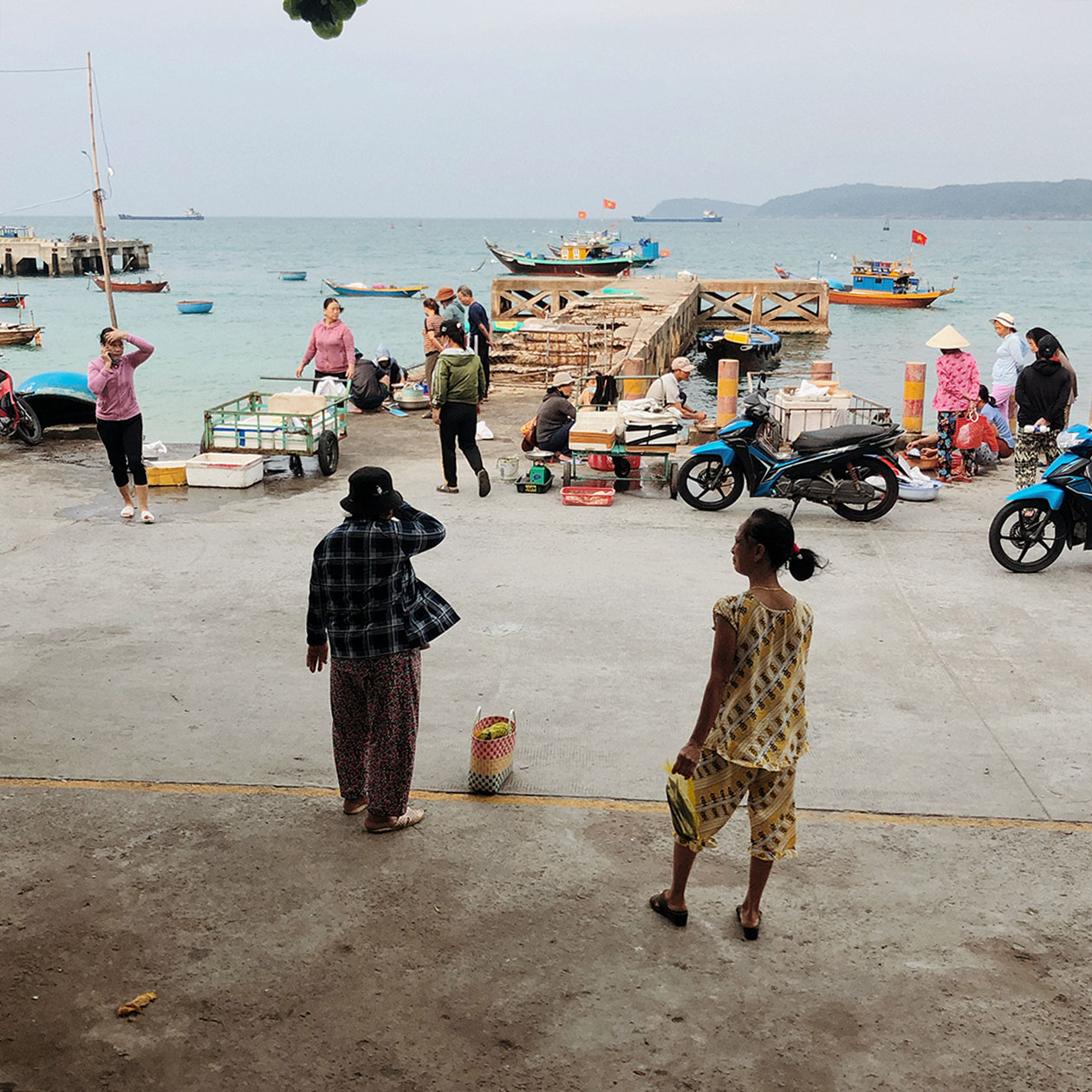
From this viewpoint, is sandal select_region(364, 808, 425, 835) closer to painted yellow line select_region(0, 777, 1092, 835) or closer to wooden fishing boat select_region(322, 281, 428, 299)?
painted yellow line select_region(0, 777, 1092, 835)

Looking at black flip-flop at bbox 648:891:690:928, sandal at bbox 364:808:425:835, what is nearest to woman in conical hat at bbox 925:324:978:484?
sandal at bbox 364:808:425:835

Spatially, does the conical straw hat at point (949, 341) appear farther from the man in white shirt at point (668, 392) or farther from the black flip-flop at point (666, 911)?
the black flip-flop at point (666, 911)

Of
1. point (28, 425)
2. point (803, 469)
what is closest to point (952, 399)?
point (803, 469)

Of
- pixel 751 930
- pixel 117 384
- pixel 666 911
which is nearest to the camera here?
pixel 751 930

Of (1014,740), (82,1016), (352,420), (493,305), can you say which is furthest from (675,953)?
(493,305)

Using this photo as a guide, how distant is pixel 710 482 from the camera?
35.8 ft

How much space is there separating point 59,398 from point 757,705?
1259 cm

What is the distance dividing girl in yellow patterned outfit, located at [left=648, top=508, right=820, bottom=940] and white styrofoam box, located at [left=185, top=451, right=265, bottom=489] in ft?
27.6

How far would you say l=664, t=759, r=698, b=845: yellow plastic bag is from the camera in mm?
4074

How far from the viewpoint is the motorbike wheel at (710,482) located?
35.6ft

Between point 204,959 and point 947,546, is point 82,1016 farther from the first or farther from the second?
point 947,546

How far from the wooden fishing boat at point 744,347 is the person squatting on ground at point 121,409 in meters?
21.5

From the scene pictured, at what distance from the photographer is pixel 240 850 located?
4832 millimetres

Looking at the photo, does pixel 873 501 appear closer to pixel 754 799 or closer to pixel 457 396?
pixel 457 396
